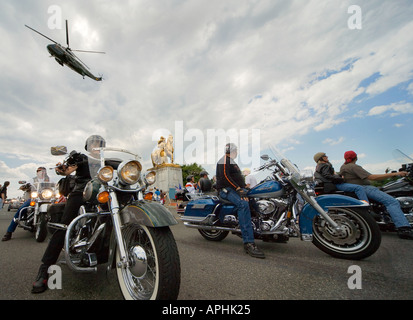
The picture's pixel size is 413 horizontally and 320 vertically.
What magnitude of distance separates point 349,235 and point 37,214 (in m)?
5.73

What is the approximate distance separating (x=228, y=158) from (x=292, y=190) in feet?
3.65

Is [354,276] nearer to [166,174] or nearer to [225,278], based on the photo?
[225,278]

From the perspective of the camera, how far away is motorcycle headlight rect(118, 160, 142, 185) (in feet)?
5.68

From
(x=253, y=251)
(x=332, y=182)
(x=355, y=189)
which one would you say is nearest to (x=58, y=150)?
(x=253, y=251)

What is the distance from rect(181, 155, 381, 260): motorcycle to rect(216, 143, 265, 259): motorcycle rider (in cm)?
15

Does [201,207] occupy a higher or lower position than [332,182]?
lower

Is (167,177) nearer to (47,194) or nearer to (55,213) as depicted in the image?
(47,194)

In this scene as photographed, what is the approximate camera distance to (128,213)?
1.65 metres

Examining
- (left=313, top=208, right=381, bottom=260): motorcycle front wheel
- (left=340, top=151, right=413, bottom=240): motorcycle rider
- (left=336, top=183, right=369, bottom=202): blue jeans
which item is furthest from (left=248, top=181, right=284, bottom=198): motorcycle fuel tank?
(left=340, top=151, right=413, bottom=240): motorcycle rider

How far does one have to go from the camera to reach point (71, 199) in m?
2.26

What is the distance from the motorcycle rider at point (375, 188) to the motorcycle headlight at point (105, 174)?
425cm

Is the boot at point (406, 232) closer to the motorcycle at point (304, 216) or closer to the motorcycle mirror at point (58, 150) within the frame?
the motorcycle at point (304, 216)

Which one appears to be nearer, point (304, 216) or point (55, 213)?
point (55, 213)
